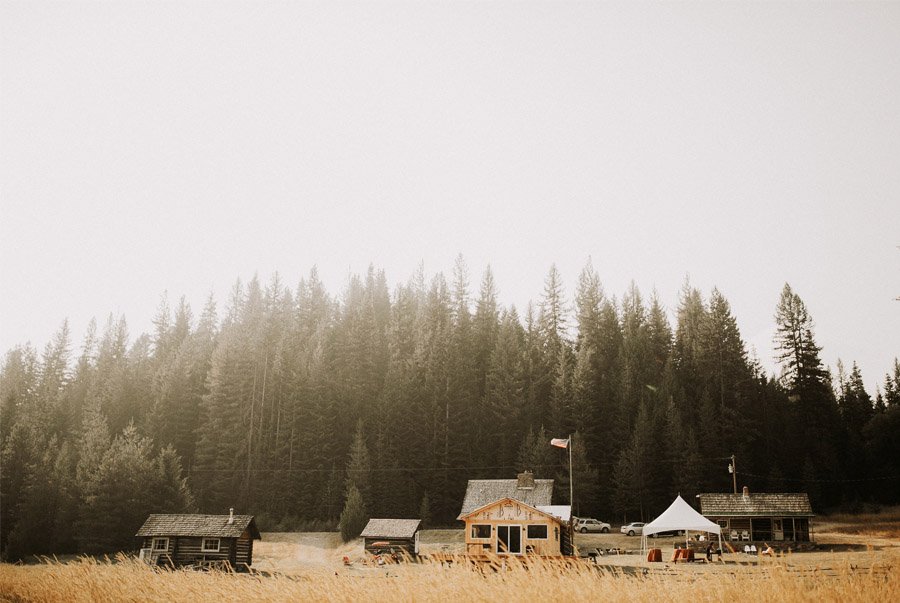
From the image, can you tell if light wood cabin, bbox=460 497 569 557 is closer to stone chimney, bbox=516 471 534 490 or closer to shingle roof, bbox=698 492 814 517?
stone chimney, bbox=516 471 534 490

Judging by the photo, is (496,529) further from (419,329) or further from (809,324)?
(809,324)

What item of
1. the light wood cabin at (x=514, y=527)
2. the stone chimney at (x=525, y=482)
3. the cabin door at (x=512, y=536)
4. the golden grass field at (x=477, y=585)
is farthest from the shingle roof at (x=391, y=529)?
the golden grass field at (x=477, y=585)

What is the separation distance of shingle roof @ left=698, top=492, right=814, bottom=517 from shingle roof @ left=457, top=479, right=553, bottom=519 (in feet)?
43.5

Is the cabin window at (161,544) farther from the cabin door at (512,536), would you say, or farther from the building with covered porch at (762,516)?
the building with covered porch at (762,516)

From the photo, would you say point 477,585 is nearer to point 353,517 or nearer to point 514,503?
point 514,503

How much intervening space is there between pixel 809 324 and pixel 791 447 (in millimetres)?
16418

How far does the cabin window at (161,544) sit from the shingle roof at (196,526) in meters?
0.93

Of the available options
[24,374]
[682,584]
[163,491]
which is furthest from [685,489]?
[24,374]

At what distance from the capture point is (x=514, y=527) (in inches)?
1580

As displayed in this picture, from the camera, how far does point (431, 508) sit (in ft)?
192

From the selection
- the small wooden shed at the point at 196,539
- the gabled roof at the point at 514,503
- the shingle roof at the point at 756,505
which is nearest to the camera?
the gabled roof at the point at 514,503

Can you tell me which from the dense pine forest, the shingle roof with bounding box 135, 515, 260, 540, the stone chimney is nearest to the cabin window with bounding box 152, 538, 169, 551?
the shingle roof with bounding box 135, 515, 260, 540

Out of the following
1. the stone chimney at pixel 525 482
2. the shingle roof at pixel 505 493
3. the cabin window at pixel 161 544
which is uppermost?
the stone chimney at pixel 525 482

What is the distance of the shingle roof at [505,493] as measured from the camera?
136 feet
